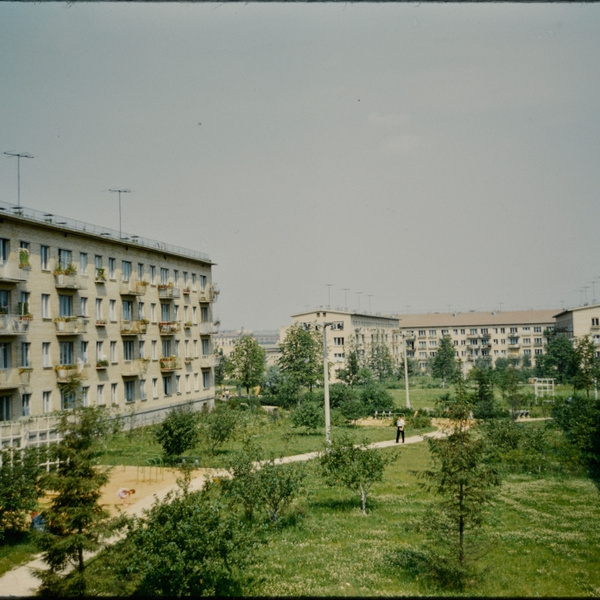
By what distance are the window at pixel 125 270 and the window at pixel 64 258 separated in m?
5.40

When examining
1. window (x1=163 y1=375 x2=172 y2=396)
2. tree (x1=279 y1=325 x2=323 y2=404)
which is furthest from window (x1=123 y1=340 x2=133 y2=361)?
tree (x1=279 y1=325 x2=323 y2=404)

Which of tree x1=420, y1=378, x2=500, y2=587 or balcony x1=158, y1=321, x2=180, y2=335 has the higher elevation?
balcony x1=158, y1=321, x2=180, y2=335

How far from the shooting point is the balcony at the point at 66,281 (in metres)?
34.2

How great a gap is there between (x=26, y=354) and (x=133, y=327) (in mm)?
9925

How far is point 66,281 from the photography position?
34.6 m

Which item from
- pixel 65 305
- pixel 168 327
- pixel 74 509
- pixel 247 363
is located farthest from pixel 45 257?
pixel 247 363

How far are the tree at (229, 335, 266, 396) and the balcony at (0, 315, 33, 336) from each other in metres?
36.0

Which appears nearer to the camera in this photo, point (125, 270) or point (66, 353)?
point (66, 353)

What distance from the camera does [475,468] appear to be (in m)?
11.8

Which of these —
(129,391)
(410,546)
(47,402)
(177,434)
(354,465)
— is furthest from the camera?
(129,391)

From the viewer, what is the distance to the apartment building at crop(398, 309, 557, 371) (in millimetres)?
117375

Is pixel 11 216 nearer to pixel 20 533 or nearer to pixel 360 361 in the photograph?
pixel 20 533

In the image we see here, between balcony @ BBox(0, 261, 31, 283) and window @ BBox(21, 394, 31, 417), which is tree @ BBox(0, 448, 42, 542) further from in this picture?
balcony @ BBox(0, 261, 31, 283)

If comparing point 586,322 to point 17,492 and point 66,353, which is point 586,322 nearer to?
point 66,353
